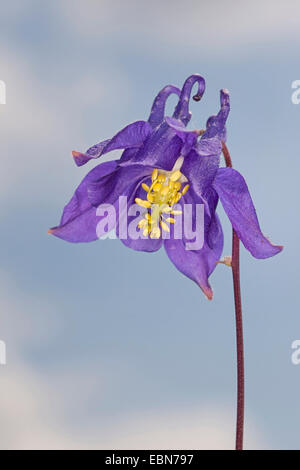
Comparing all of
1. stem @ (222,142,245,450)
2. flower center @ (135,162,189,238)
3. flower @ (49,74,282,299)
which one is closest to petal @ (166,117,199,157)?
flower @ (49,74,282,299)

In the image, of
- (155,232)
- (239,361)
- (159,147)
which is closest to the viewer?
(239,361)

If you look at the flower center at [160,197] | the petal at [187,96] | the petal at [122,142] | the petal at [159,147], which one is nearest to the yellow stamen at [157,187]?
the flower center at [160,197]

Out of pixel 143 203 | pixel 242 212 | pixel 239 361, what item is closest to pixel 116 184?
pixel 143 203

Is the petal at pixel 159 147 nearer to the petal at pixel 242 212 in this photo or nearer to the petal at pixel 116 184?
the petal at pixel 116 184

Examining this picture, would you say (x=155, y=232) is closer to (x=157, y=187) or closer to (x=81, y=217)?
(x=157, y=187)

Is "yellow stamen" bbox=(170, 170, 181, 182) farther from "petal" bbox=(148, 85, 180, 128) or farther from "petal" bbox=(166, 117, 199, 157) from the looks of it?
"petal" bbox=(148, 85, 180, 128)
